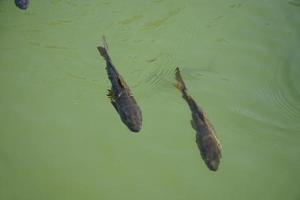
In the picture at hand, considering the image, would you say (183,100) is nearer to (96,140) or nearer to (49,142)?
(96,140)

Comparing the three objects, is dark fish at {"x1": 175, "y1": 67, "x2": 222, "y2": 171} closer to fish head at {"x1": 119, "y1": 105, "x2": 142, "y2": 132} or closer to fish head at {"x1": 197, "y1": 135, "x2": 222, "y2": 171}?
fish head at {"x1": 197, "y1": 135, "x2": 222, "y2": 171}

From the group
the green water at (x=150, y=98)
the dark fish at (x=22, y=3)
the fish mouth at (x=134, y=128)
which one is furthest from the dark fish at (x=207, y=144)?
the dark fish at (x=22, y=3)

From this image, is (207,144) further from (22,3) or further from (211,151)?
(22,3)

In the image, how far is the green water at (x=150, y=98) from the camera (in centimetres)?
430

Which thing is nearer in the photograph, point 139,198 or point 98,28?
point 139,198

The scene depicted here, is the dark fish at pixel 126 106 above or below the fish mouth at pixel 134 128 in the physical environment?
above

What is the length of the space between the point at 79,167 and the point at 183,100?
5.22 feet

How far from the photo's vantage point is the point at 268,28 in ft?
21.0

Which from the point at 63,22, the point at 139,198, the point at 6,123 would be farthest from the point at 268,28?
the point at 6,123

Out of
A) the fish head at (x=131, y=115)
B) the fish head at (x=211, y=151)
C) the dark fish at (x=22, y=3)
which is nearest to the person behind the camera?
the fish head at (x=211, y=151)

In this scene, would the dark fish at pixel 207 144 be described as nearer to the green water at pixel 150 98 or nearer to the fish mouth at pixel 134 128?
the green water at pixel 150 98

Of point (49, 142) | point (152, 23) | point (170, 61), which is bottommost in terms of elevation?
point (49, 142)

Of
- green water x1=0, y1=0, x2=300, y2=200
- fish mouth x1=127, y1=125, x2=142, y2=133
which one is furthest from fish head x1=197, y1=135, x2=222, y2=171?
fish mouth x1=127, y1=125, x2=142, y2=133

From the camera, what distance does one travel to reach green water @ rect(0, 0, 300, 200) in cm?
430
